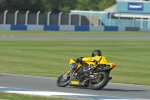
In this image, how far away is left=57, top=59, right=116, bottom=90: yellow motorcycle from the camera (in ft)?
45.2

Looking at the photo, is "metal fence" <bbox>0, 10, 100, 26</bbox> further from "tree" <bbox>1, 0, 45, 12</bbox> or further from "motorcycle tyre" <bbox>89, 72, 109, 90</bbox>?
"motorcycle tyre" <bbox>89, 72, 109, 90</bbox>

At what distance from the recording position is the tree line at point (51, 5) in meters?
75.9

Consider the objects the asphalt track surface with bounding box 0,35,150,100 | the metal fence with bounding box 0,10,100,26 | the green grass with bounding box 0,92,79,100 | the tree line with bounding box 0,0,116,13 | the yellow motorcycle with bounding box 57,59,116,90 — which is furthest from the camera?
the tree line with bounding box 0,0,116,13

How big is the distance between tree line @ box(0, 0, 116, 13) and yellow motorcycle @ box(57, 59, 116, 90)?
59.3 metres

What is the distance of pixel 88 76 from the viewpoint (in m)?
14.1

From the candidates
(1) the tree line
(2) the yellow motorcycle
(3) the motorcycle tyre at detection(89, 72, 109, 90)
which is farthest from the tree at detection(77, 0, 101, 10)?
(3) the motorcycle tyre at detection(89, 72, 109, 90)

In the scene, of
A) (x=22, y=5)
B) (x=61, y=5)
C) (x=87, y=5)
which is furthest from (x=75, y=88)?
(x=87, y=5)

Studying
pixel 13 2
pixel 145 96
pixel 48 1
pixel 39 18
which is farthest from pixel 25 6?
pixel 145 96

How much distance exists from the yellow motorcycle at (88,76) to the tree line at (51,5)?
5930 centimetres

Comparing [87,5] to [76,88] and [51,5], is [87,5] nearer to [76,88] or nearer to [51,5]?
[51,5]

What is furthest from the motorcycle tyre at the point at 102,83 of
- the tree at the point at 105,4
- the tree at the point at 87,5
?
the tree at the point at 105,4

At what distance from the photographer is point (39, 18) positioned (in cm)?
5931

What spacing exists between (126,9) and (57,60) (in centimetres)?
6322

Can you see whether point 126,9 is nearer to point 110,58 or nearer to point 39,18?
point 39,18
